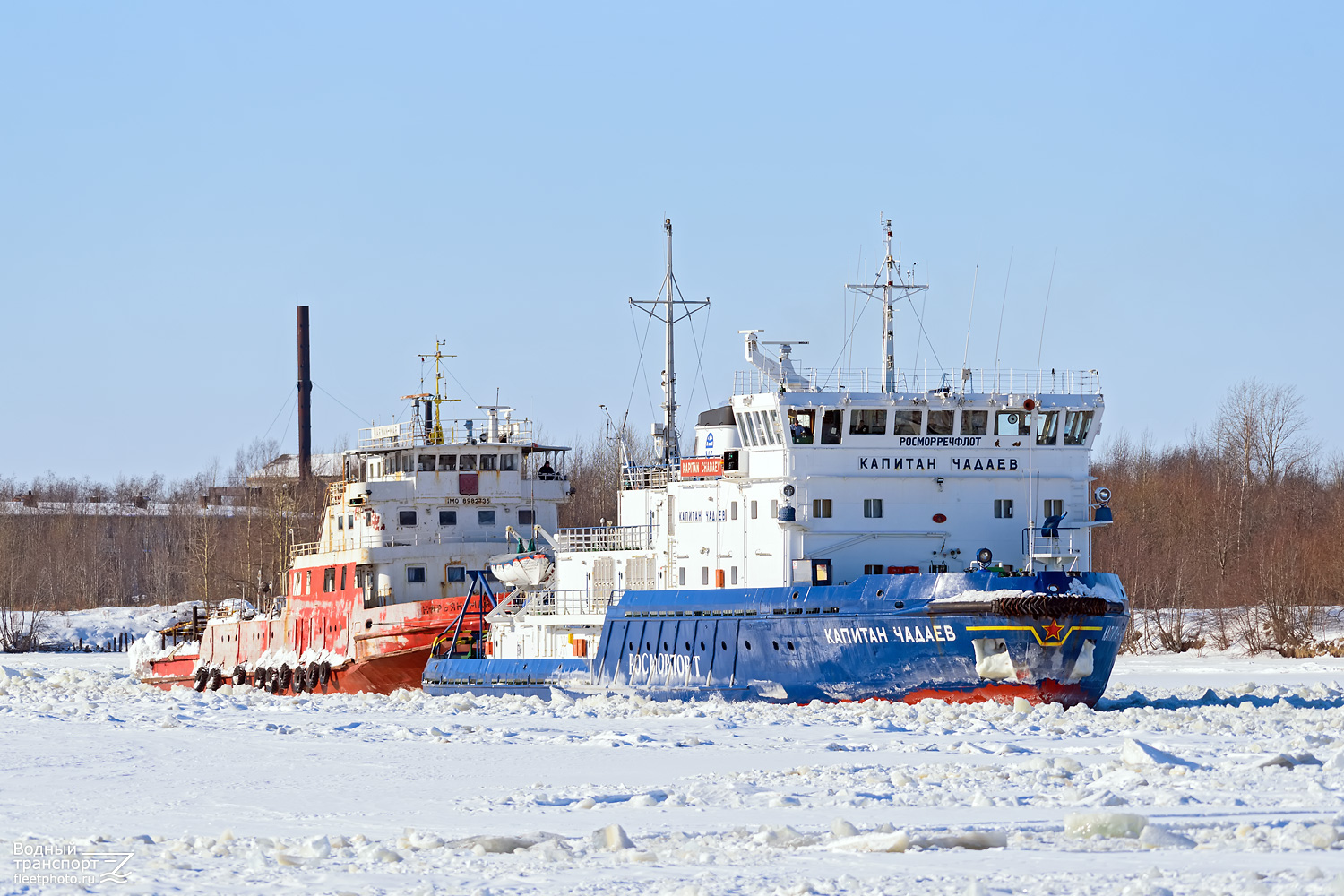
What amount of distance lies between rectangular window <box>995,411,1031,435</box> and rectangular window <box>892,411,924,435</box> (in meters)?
1.33

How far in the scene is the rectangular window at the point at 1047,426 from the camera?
30.4 meters

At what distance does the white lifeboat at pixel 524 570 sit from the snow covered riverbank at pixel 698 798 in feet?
27.7

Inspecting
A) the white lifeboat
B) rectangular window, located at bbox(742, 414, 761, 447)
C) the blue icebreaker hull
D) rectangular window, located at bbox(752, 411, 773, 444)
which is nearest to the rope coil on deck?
the blue icebreaker hull

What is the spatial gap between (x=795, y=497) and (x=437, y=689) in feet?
31.2

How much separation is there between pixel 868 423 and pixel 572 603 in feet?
25.6

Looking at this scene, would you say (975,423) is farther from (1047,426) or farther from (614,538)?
(614,538)

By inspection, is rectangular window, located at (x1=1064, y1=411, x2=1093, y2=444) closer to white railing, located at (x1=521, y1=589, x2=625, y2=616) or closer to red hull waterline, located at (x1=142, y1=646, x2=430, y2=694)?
white railing, located at (x1=521, y1=589, x2=625, y2=616)

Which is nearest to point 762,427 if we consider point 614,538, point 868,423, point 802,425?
point 802,425

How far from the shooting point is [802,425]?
30.0 metres

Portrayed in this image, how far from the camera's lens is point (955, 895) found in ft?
41.6

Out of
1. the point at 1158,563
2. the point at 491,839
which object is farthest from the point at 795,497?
the point at 1158,563

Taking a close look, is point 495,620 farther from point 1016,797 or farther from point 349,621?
point 1016,797

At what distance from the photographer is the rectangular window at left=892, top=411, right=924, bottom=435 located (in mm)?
30062

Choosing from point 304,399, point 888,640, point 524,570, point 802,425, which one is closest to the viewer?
point 888,640
